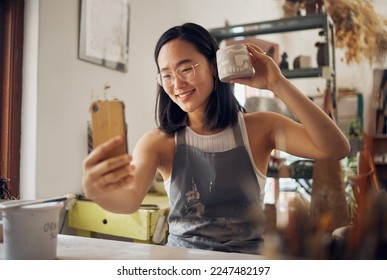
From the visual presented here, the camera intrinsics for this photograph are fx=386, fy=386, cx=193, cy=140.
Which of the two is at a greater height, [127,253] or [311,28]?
[311,28]

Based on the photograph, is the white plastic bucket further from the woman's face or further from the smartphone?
the woman's face

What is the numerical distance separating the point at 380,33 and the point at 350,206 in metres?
0.31

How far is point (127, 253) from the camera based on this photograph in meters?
0.67

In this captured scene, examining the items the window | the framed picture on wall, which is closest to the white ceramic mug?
the framed picture on wall

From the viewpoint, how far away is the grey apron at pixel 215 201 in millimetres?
765

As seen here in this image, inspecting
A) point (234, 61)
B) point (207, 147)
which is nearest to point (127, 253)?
Answer: point (207, 147)

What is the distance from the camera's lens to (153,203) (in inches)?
33.1

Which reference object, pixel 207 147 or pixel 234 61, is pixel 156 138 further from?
pixel 234 61

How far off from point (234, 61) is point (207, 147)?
212 mm

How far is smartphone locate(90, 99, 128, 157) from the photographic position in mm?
709

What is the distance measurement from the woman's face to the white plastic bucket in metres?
0.32

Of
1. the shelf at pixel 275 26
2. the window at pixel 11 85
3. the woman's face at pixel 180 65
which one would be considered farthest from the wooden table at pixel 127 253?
the shelf at pixel 275 26
